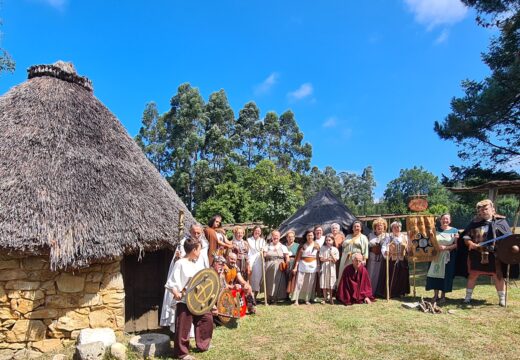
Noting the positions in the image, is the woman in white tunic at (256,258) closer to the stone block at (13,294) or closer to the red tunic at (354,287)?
the red tunic at (354,287)

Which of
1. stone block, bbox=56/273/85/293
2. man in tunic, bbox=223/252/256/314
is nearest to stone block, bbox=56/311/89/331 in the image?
stone block, bbox=56/273/85/293

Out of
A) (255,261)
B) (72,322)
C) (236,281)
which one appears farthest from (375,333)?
(72,322)

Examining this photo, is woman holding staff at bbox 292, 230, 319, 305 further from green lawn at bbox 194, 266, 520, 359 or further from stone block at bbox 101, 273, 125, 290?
stone block at bbox 101, 273, 125, 290

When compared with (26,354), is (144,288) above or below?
above

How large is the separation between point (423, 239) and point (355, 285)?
151 centimetres

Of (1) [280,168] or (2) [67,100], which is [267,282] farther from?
(1) [280,168]

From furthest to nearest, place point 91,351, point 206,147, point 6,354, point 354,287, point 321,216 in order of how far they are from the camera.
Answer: point 206,147 < point 321,216 < point 354,287 < point 6,354 < point 91,351

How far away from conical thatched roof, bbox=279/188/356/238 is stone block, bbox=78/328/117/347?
680cm

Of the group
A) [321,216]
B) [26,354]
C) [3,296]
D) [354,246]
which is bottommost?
[26,354]

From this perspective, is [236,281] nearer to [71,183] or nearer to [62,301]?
[62,301]

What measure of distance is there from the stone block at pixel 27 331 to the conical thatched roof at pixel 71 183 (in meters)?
0.96

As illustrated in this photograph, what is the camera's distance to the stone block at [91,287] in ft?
18.1

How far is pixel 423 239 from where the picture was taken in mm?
6801

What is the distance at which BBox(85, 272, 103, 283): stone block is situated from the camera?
18.1 feet
